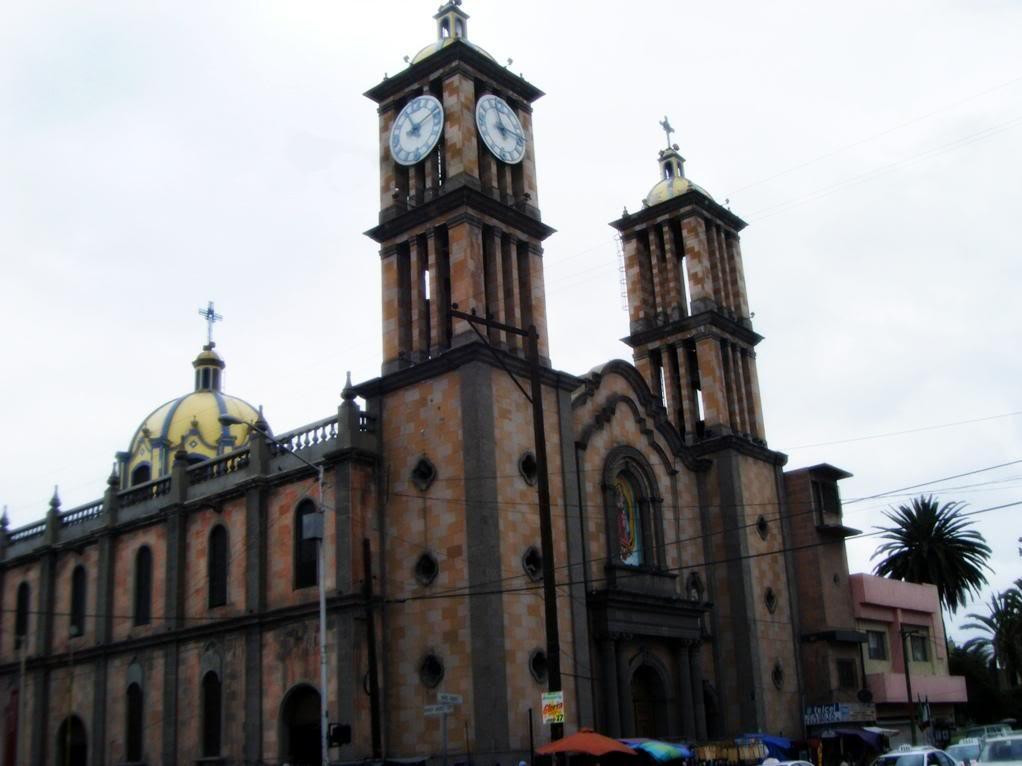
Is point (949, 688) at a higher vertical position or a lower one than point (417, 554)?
lower

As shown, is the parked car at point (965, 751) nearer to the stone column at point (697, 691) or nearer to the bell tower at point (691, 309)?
the stone column at point (697, 691)

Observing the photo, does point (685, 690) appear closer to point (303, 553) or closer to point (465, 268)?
point (303, 553)

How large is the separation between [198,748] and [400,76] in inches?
922

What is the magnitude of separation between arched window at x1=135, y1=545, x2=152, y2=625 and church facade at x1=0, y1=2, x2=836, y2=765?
0.09 m

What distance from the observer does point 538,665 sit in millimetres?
34219

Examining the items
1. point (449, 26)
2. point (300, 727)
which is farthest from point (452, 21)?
point (300, 727)

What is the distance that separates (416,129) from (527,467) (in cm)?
1258

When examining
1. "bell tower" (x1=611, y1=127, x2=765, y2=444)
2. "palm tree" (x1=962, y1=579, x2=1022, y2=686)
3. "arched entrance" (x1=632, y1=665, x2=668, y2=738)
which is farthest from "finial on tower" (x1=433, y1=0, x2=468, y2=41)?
"palm tree" (x1=962, y1=579, x2=1022, y2=686)

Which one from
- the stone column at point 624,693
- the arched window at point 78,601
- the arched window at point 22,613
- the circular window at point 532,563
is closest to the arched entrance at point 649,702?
the stone column at point 624,693

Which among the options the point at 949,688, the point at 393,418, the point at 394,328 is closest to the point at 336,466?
the point at 393,418

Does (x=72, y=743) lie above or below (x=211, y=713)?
below

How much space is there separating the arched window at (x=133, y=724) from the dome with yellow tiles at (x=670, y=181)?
28.5m

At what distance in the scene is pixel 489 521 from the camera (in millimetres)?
34000

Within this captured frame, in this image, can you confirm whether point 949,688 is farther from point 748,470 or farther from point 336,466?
point 336,466
